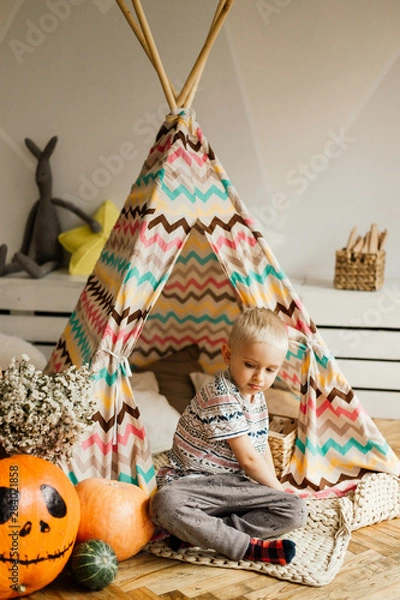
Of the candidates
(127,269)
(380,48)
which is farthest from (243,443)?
(380,48)

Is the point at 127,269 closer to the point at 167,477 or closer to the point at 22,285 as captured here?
the point at 167,477

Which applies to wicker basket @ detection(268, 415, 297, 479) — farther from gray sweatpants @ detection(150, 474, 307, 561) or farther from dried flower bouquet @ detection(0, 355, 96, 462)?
dried flower bouquet @ detection(0, 355, 96, 462)

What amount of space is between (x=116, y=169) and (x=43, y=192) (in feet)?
1.30

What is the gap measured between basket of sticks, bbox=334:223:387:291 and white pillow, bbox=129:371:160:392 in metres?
0.99

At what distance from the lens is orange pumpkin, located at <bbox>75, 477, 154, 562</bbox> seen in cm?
213

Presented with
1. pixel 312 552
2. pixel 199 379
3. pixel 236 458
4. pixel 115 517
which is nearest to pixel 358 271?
pixel 199 379

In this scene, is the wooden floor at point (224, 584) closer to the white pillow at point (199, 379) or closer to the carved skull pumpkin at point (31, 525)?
the carved skull pumpkin at point (31, 525)

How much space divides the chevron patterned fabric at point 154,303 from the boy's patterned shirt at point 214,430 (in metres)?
0.18

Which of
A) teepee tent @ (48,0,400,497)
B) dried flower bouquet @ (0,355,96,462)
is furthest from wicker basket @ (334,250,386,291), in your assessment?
dried flower bouquet @ (0,355,96,462)

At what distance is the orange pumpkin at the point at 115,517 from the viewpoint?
2.13 metres

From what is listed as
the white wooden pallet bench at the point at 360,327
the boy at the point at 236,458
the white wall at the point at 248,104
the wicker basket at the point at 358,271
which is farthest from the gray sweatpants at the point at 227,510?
the white wall at the point at 248,104

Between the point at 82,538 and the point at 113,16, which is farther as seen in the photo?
the point at 113,16

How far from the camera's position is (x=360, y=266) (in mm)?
3686

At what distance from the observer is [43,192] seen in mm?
4059
